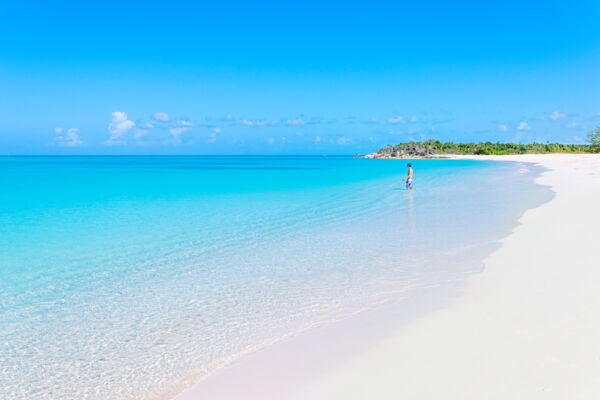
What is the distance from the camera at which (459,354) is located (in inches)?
169

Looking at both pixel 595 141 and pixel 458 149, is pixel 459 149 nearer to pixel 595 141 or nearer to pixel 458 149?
pixel 458 149

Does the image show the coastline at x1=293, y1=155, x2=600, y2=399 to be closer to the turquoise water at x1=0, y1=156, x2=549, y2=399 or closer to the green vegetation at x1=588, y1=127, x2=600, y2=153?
the turquoise water at x1=0, y1=156, x2=549, y2=399

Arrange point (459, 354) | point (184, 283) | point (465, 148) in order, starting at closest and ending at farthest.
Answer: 1. point (459, 354)
2. point (184, 283)
3. point (465, 148)

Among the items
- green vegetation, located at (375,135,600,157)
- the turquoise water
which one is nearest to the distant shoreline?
green vegetation, located at (375,135,600,157)

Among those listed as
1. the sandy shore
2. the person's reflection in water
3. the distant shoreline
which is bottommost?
the person's reflection in water

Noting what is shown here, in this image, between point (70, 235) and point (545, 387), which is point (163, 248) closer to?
point (70, 235)

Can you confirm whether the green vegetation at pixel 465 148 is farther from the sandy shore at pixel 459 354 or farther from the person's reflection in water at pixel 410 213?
the sandy shore at pixel 459 354

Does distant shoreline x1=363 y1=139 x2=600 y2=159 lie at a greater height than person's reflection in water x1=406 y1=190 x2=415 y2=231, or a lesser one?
greater

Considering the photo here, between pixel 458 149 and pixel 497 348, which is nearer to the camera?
pixel 497 348

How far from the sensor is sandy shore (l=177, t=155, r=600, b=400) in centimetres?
368

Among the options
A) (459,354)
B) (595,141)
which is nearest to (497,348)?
(459,354)

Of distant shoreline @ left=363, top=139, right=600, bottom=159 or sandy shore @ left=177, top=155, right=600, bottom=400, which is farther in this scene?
distant shoreline @ left=363, top=139, right=600, bottom=159

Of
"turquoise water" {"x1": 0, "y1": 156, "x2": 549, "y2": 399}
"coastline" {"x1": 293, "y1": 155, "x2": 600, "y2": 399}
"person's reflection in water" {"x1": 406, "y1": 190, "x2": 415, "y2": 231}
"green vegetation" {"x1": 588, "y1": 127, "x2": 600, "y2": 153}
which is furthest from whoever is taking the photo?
"green vegetation" {"x1": 588, "y1": 127, "x2": 600, "y2": 153}

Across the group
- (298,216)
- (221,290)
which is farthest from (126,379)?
(298,216)
